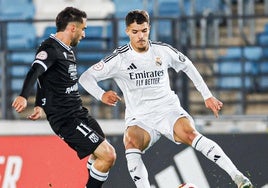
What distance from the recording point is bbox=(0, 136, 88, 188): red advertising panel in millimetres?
9539

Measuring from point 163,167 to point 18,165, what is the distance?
134 cm

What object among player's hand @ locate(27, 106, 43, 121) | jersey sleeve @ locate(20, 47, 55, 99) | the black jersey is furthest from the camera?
the black jersey

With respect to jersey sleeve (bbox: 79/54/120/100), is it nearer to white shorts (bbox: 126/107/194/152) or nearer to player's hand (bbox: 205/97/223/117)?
white shorts (bbox: 126/107/194/152)

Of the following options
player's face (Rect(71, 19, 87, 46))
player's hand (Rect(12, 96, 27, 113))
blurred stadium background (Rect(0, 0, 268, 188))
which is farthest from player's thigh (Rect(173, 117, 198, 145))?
player's hand (Rect(12, 96, 27, 113))

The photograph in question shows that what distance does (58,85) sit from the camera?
8.45 metres

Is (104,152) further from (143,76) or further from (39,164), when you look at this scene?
(39,164)

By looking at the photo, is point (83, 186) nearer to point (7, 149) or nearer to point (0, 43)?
point (7, 149)

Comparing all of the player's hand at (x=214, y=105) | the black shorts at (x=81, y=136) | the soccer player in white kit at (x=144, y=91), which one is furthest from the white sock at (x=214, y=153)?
the black shorts at (x=81, y=136)

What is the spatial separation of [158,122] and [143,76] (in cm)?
41

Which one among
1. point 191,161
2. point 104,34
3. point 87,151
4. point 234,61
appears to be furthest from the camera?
point 104,34

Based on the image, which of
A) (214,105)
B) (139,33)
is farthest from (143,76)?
(214,105)

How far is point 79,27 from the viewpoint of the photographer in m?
8.57

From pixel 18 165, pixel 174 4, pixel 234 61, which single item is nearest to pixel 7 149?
pixel 18 165

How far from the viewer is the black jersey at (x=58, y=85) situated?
8406 mm
